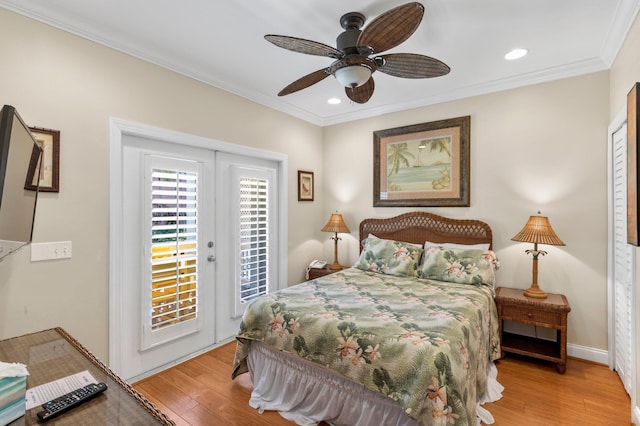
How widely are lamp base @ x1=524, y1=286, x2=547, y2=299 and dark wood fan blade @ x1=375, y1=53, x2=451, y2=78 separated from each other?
2.11 meters

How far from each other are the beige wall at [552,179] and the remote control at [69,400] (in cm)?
338

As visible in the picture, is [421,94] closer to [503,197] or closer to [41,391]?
[503,197]

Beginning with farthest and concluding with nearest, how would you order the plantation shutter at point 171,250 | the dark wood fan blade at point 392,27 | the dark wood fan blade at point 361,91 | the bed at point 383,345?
the plantation shutter at point 171,250
the dark wood fan blade at point 361,91
the bed at point 383,345
the dark wood fan blade at point 392,27

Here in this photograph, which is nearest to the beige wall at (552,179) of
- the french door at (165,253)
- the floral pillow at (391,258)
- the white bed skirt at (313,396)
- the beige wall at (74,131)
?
the floral pillow at (391,258)

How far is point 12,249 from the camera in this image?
1333mm

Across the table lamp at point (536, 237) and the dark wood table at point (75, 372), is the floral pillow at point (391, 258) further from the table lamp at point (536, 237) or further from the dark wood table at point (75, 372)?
the dark wood table at point (75, 372)

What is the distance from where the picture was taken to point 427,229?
3596mm

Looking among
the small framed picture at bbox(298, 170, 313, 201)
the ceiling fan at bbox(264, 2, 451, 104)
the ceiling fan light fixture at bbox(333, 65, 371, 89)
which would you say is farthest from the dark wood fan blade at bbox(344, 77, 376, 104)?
the small framed picture at bbox(298, 170, 313, 201)

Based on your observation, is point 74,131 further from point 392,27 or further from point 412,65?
point 412,65

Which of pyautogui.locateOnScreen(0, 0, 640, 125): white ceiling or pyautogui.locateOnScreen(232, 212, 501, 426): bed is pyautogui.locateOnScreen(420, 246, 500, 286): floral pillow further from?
pyautogui.locateOnScreen(0, 0, 640, 125): white ceiling

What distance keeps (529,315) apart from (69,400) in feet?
10.4

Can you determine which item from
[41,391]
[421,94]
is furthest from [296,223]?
[41,391]

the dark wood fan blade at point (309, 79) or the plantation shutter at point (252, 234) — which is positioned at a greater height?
the dark wood fan blade at point (309, 79)

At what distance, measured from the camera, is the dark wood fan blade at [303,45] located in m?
1.81
